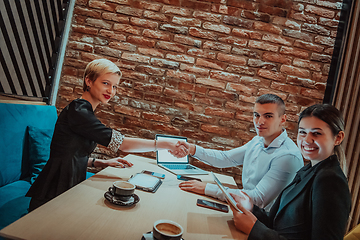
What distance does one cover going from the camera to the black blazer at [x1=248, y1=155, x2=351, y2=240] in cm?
86

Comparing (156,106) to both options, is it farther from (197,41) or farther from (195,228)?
(195,228)

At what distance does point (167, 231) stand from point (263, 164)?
1128 millimetres

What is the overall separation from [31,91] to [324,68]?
119 inches

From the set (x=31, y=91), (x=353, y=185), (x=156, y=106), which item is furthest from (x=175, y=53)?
(x=353, y=185)

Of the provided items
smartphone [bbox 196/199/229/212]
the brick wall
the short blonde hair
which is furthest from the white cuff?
the brick wall

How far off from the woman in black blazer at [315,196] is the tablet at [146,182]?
48 centimetres

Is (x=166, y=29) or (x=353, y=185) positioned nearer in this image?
(x=353, y=185)

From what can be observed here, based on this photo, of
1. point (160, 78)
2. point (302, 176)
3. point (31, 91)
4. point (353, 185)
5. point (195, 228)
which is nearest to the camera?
point (195, 228)

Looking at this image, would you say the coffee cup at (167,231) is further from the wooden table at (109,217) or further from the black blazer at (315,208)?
the black blazer at (315,208)

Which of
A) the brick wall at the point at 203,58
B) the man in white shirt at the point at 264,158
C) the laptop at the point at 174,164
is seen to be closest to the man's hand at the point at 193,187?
the man in white shirt at the point at 264,158

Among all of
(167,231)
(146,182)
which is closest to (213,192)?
(146,182)

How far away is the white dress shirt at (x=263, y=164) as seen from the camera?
1.51 metres

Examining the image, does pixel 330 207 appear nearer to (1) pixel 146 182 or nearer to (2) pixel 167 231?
(2) pixel 167 231

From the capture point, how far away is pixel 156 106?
8.59ft
